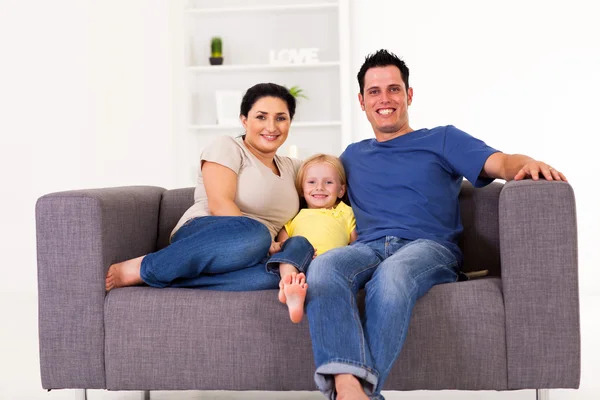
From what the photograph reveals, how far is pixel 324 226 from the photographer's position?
2.39 m

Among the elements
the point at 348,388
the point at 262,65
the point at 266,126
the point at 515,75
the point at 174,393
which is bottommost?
the point at 174,393

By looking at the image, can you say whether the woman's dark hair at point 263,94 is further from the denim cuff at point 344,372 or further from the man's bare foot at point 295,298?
the denim cuff at point 344,372

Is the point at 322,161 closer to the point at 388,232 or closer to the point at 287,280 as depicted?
the point at 388,232

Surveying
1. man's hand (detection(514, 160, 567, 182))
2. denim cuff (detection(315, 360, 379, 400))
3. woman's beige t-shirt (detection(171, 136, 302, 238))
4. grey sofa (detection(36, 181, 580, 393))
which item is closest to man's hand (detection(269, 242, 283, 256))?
woman's beige t-shirt (detection(171, 136, 302, 238))

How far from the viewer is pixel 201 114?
5.10m

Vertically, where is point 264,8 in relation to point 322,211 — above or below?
above

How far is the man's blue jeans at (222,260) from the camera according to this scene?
2141mm

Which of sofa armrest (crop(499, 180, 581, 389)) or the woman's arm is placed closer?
sofa armrest (crop(499, 180, 581, 389))

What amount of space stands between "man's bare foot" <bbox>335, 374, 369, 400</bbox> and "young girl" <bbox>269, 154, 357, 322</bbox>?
0.64 m

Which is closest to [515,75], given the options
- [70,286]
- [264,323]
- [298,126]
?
[298,126]

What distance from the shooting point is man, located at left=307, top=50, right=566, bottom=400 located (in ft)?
5.74

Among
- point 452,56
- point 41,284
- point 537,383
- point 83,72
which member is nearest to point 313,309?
point 537,383

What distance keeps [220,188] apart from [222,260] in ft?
0.99

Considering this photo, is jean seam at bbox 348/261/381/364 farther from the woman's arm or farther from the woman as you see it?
the woman's arm
